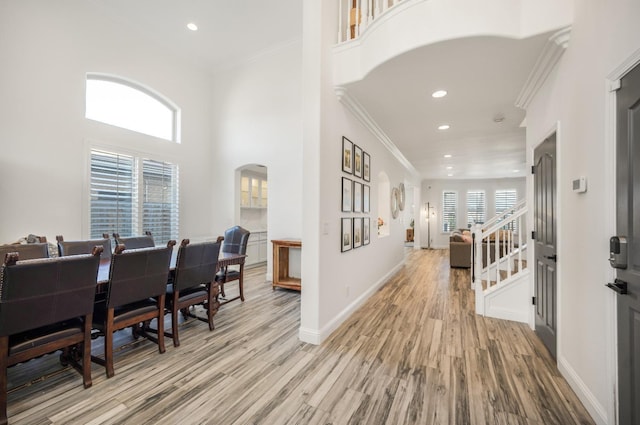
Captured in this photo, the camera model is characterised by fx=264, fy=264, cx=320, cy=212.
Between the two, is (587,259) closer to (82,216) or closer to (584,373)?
(584,373)

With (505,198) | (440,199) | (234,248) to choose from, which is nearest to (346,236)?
(234,248)

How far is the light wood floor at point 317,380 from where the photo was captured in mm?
1701

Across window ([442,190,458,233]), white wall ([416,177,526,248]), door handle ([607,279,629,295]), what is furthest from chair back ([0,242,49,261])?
window ([442,190,458,233])

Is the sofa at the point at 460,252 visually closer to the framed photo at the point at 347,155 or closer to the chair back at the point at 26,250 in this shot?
the framed photo at the point at 347,155

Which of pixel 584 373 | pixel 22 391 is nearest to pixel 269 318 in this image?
pixel 22 391

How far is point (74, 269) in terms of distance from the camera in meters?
1.79

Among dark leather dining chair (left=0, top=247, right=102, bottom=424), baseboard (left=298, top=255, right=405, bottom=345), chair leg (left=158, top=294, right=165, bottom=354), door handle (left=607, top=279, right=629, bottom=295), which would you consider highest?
door handle (left=607, top=279, right=629, bottom=295)

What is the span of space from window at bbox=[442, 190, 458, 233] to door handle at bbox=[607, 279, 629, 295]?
9756mm

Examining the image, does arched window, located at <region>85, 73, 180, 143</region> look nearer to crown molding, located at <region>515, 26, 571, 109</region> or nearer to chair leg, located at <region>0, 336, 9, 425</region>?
chair leg, located at <region>0, 336, 9, 425</region>

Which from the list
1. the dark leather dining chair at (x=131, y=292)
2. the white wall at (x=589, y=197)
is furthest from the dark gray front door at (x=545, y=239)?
the dark leather dining chair at (x=131, y=292)

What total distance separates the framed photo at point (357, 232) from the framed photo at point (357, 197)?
155mm

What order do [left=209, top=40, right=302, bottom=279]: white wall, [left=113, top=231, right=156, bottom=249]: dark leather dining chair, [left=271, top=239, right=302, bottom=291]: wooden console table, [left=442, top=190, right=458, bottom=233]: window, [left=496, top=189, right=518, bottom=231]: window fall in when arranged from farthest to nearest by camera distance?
[left=442, top=190, right=458, bottom=233]: window
[left=496, top=189, right=518, bottom=231]: window
[left=209, top=40, right=302, bottom=279]: white wall
[left=271, top=239, right=302, bottom=291]: wooden console table
[left=113, top=231, right=156, bottom=249]: dark leather dining chair

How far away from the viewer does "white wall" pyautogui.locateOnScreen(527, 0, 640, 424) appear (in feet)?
4.93

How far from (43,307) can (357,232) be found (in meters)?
3.00
